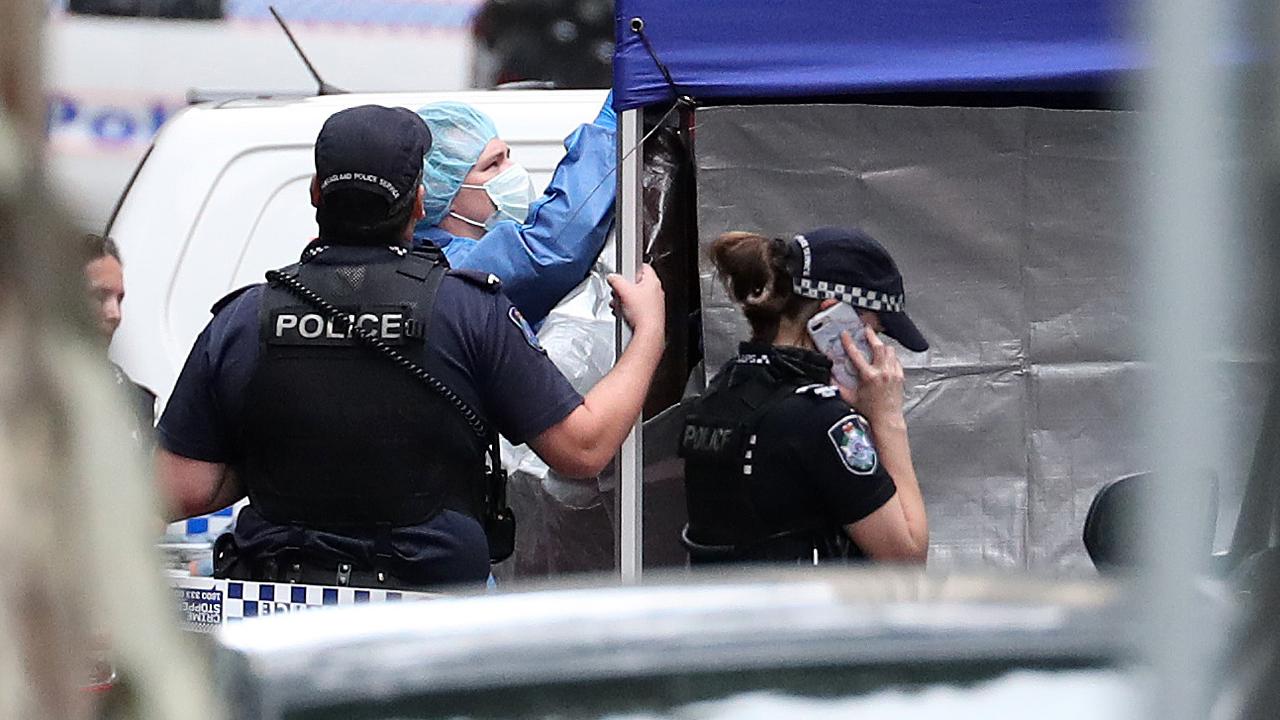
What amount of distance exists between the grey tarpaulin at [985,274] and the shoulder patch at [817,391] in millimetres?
610

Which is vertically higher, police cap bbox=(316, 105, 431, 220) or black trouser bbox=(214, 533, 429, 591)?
police cap bbox=(316, 105, 431, 220)

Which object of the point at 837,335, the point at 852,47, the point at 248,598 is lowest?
the point at 248,598

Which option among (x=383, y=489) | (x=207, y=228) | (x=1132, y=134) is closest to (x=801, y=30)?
(x=383, y=489)

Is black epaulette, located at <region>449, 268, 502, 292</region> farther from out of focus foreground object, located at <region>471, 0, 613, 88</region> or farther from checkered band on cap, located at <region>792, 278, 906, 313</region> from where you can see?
out of focus foreground object, located at <region>471, 0, 613, 88</region>

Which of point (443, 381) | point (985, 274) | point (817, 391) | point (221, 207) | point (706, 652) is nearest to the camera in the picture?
point (706, 652)

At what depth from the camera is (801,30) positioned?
131 inches

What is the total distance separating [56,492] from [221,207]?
14.2 feet

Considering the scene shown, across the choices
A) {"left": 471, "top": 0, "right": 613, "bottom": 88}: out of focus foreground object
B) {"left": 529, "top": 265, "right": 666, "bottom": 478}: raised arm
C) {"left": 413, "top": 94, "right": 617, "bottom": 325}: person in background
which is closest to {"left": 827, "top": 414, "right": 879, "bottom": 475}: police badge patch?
{"left": 529, "top": 265, "right": 666, "bottom": 478}: raised arm

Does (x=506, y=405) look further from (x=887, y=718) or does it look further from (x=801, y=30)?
(x=887, y=718)

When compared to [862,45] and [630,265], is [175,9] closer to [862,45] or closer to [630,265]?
[630,265]

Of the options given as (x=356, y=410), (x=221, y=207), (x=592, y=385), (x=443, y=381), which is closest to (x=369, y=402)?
(x=356, y=410)

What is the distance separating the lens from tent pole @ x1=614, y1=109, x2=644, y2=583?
3.52m

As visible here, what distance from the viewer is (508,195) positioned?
416 cm

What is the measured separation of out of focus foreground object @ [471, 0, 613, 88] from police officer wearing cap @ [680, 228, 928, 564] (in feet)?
32.7
